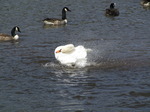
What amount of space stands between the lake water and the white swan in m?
0.25

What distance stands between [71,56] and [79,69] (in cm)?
71

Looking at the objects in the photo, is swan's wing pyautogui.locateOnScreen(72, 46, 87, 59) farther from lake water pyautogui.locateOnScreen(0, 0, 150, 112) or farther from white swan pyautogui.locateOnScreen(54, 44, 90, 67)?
lake water pyautogui.locateOnScreen(0, 0, 150, 112)

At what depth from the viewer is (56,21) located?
25.1 meters

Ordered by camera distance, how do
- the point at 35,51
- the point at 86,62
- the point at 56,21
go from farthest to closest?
1. the point at 56,21
2. the point at 35,51
3. the point at 86,62

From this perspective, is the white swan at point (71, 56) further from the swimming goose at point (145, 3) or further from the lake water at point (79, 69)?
the swimming goose at point (145, 3)

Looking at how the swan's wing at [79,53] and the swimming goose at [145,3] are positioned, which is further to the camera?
the swimming goose at [145,3]

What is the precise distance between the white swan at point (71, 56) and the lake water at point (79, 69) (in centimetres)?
25

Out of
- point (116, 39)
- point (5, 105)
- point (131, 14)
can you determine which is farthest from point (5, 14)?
point (5, 105)

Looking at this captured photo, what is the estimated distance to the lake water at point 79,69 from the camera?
37.8 feet

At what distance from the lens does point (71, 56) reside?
15.6 metres

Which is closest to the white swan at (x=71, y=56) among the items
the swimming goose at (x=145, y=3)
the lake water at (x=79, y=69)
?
the lake water at (x=79, y=69)

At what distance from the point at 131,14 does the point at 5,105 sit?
1705 cm

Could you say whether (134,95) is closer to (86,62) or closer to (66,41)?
(86,62)

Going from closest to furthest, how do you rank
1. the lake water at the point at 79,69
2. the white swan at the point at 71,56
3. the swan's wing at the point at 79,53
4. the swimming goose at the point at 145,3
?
the lake water at the point at 79,69 < the white swan at the point at 71,56 < the swan's wing at the point at 79,53 < the swimming goose at the point at 145,3
